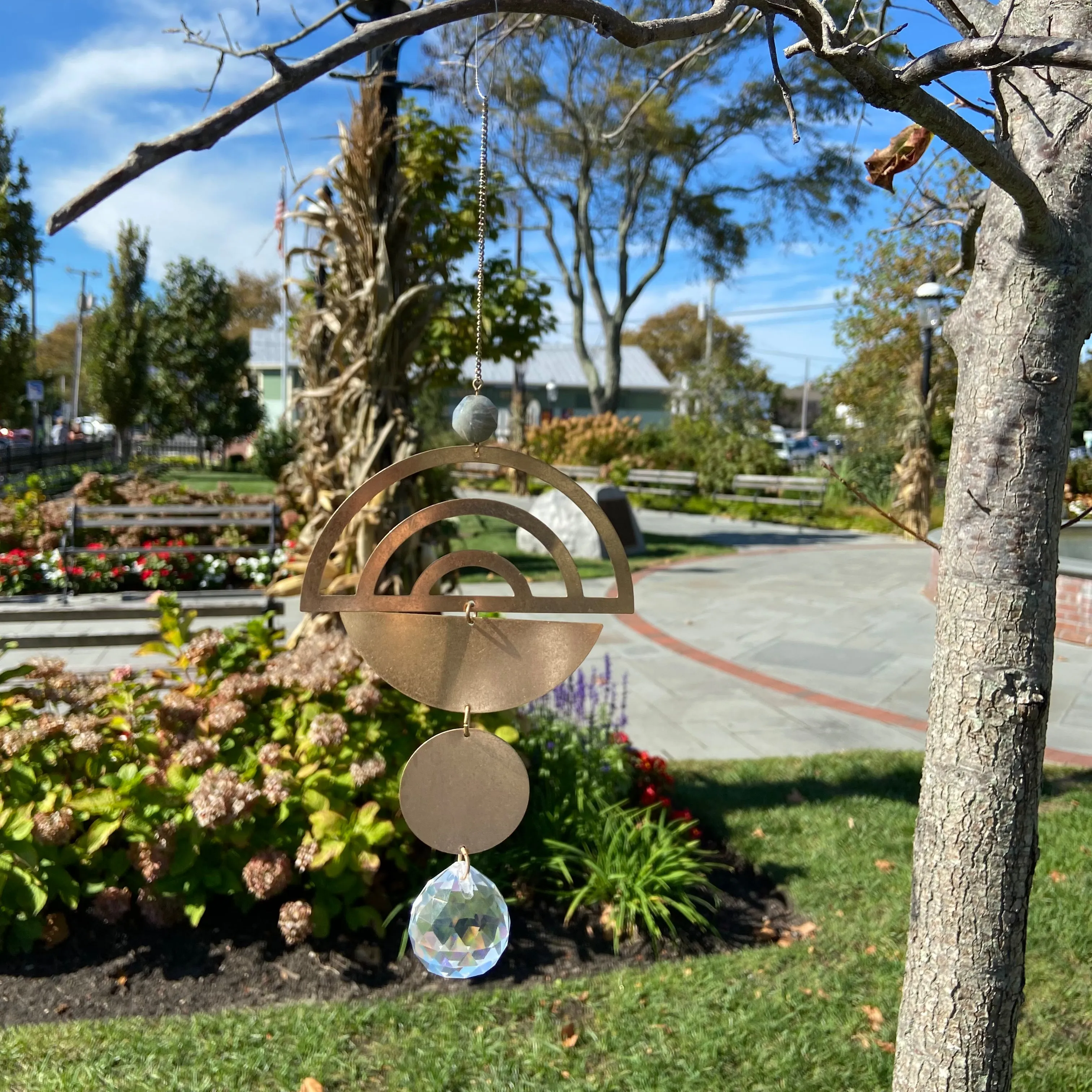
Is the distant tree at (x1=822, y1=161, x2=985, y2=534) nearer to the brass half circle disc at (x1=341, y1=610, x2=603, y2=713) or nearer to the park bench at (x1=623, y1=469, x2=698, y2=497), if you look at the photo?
the park bench at (x1=623, y1=469, x2=698, y2=497)

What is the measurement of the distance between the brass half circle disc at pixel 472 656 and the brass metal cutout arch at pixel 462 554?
0.04m

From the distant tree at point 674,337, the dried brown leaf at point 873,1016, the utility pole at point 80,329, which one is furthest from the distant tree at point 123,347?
the distant tree at point 674,337

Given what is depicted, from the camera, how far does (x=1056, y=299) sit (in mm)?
1642

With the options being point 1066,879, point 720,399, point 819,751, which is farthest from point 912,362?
point 1066,879

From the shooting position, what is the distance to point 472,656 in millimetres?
1526

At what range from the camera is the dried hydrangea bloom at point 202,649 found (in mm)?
3732

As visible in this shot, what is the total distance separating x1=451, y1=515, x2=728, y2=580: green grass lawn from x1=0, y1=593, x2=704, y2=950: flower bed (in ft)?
23.0

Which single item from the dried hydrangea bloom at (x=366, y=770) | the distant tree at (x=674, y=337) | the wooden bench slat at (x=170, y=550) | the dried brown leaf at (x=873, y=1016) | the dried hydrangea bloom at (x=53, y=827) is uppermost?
the distant tree at (x=674, y=337)

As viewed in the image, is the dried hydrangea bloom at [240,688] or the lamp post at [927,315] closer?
the dried hydrangea bloom at [240,688]

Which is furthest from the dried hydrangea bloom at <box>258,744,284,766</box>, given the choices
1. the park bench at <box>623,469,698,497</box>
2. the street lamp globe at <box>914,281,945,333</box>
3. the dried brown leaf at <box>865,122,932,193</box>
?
the park bench at <box>623,469,698,497</box>

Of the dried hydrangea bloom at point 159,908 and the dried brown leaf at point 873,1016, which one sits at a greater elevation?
the dried hydrangea bloom at point 159,908

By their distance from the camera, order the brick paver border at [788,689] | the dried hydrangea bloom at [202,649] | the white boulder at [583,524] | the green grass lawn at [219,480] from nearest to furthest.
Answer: the dried hydrangea bloom at [202,649]
the brick paver border at [788,689]
the white boulder at [583,524]
the green grass lawn at [219,480]

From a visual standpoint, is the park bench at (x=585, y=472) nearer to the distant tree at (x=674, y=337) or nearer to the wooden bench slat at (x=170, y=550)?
the wooden bench slat at (x=170, y=550)

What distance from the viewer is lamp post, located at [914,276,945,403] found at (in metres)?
13.3
